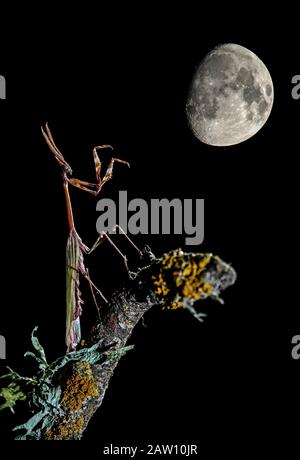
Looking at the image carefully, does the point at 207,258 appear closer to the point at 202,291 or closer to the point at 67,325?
the point at 202,291

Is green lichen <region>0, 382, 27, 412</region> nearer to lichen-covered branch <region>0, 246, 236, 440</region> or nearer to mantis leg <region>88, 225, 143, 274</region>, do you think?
lichen-covered branch <region>0, 246, 236, 440</region>

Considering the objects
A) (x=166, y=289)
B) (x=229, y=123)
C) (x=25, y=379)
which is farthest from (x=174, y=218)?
(x=25, y=379)

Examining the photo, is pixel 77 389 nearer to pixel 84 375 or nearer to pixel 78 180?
pixel 84 375

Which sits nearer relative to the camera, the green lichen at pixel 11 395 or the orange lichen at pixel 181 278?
the orange lichen at pixel 181 278

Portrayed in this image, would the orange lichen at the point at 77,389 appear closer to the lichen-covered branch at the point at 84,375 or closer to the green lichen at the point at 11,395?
the lichen-covered branch at the point at 84,375

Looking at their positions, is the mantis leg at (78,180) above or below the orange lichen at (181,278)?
above

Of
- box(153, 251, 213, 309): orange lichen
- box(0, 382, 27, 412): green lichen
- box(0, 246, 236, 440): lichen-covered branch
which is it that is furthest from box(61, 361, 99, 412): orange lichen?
box(153, 251, 213, 309): orange lichen

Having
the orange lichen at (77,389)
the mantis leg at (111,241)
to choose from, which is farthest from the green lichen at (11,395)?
the mantis leg at (111,241)

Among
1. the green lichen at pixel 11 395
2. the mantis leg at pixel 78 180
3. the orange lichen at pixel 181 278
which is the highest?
the mantis leg at pixel 78 180
